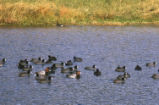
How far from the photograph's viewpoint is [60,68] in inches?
1154

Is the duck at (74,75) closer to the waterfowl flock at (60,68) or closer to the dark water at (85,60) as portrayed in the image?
the waterfowl flock at (60,68)

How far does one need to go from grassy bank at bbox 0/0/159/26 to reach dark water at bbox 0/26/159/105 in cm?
244

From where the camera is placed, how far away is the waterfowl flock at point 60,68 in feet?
86.6

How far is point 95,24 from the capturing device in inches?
1909

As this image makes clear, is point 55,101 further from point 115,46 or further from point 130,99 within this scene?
point 115,46

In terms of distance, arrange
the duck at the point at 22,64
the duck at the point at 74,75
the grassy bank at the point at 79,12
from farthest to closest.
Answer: the grassy bank at the point at 79,12 < the duck at the point at 22,64 < the duck at the point at 74,75

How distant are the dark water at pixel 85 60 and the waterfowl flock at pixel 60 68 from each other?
27 centimetres

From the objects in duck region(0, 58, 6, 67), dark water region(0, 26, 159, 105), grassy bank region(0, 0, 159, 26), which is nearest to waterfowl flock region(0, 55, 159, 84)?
duck region(0, 58, 6, 67)

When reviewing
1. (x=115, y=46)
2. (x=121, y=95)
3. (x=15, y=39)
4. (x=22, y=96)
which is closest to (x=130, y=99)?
(x=121, y=95)

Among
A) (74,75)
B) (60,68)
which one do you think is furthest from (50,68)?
(74,75)

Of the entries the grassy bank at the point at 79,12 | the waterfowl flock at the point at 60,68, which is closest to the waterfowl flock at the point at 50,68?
the waterfowl flock at the point at 60,68

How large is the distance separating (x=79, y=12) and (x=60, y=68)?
20295mm

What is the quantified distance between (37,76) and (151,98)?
21.6 ft

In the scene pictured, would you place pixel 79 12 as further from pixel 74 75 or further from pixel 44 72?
pixel 74 75
